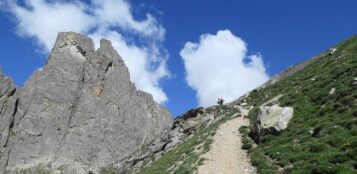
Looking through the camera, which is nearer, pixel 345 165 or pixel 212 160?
pixel 345 165

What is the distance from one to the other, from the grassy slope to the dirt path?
3.21 feet

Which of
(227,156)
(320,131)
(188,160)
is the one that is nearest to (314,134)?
(320,131)

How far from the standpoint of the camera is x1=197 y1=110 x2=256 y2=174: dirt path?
1332 inches

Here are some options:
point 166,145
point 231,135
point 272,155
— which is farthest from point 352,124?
point 166,145

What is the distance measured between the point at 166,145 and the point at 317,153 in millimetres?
40719

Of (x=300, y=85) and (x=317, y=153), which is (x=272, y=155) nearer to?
(x=317, y=153)

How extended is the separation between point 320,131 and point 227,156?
853cm

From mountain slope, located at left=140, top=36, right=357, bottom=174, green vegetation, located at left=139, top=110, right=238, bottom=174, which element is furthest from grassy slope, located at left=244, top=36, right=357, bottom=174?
green vegetation, located at left=139, top=110, right=238, bottom=174

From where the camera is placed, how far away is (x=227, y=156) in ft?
125

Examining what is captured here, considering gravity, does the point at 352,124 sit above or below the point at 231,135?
below

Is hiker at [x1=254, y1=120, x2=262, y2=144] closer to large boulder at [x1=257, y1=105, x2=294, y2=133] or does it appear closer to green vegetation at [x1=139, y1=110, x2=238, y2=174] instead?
large boulder at [x1=257, y1=105, x2=294, y2=133]

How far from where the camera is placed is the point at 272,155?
108 ft

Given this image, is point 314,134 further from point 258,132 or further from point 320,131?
point 258,132

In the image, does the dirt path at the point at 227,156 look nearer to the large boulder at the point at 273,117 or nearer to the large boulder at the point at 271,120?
the large boulder at the point at 271,120
